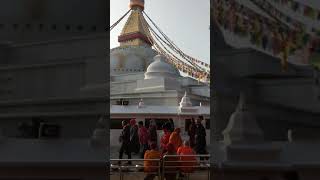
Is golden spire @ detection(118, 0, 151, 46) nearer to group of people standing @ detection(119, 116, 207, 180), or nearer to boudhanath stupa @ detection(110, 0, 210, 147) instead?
boudhanath stupa @ detection(110, 0, 210, 147)

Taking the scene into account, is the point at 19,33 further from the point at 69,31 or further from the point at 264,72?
the point at 264,72

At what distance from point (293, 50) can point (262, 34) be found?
0.30 meters

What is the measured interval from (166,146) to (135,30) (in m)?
27.2

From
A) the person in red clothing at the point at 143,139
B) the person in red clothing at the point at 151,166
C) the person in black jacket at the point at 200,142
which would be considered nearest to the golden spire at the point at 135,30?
the person in red clothing at the point at 143,139

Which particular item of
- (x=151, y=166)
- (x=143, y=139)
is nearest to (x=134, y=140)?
(x=143, y=139)

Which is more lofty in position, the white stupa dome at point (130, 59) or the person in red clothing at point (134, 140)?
the white stupa dome at point (130, 59)

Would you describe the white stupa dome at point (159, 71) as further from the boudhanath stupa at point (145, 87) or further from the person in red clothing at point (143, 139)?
the person in red clothing at point (143, 139)

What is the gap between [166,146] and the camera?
739 centimetres

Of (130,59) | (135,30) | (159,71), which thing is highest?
(135,30)

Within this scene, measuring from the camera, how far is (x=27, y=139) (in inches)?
143

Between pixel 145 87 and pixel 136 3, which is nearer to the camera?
pixel 145 87

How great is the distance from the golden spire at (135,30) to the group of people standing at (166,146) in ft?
76.6

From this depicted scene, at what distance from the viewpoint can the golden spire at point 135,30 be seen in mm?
33531

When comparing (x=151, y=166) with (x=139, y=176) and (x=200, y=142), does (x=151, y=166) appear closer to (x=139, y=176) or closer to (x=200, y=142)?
(x=139, y=176)
